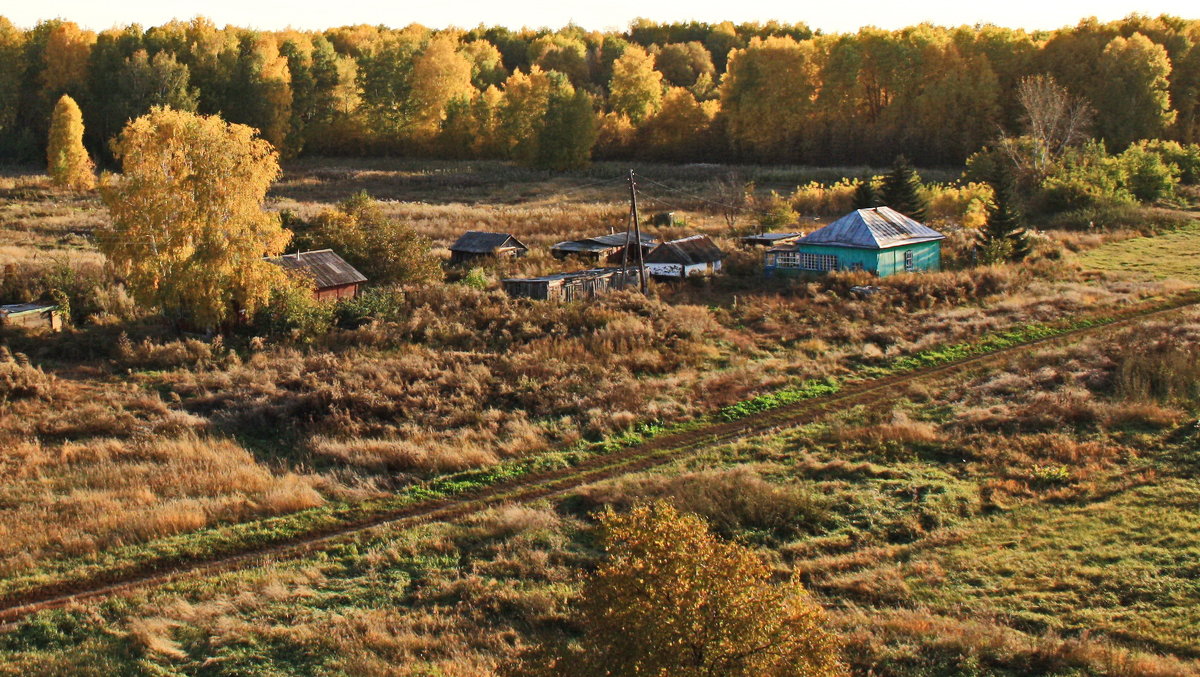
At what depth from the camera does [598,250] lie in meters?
40.6

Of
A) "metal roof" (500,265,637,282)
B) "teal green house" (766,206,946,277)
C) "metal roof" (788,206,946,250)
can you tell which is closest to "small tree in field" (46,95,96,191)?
"metal roof" (500,265,637,282)

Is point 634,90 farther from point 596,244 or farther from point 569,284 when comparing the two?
point 569,284

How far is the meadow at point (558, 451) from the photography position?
12281 mm

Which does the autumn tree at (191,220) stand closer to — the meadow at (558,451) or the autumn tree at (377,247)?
the meadow at (558,451)

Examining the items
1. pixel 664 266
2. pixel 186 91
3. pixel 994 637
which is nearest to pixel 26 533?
pixel 994 637

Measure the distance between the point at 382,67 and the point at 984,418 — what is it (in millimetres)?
74381

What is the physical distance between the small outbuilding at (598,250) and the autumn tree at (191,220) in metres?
15.1

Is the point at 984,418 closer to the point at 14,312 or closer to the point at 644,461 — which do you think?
the point at 644,461

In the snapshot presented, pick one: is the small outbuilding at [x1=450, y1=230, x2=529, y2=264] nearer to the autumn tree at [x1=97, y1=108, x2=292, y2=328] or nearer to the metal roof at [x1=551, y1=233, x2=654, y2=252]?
the metal roof at [x1=551, y1=233, x2=654, y2=252]

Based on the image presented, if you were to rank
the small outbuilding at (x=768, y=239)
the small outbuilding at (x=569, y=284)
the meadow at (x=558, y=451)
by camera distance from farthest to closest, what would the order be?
the small outbuilding at (x=768, y=239)
the small outbuilding at (x=569, y=284)
the meadow at (x=558, y=451)

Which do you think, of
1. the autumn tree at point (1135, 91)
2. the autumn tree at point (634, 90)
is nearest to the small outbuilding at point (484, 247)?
the autumn tree at point (1135, 91)

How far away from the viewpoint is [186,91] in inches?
2906

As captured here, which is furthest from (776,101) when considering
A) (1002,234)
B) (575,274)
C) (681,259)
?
(575,274)

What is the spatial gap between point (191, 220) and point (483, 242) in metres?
14.2
